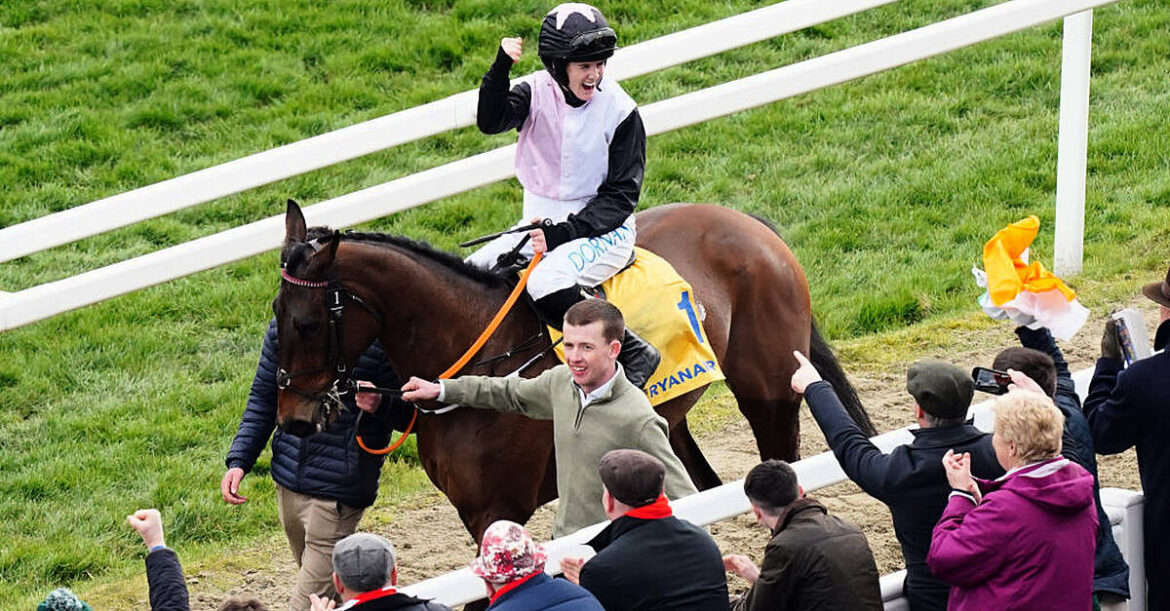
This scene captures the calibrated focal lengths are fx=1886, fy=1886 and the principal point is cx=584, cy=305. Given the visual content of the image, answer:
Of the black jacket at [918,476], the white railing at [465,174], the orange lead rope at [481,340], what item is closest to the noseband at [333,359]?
the orange lead rope at [481,340]

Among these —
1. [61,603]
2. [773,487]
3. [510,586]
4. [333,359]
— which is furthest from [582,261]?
[61,603]

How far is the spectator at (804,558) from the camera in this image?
4445 mm

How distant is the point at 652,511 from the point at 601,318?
819mm

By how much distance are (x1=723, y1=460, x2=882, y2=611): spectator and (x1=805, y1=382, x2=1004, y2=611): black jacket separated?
0.18 meters

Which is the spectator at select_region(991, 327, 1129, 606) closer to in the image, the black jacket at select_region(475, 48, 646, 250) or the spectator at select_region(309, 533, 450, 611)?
the black jacket at select_region(475, 48, 646, 250)

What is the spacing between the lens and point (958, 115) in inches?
427

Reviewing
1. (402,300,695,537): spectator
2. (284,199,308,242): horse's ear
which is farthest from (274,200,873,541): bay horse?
(402,300,695,537): spectator

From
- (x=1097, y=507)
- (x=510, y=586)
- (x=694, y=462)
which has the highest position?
(x=510, y=586)

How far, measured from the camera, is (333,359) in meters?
5.70

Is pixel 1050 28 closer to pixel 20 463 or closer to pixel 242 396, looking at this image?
pixel 242 396

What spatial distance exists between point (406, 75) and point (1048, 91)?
3.75m

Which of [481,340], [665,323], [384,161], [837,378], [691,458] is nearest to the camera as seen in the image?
[481,340]

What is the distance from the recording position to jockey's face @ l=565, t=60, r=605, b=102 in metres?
5.82

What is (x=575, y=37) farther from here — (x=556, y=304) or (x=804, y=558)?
(x=804, y=558)
